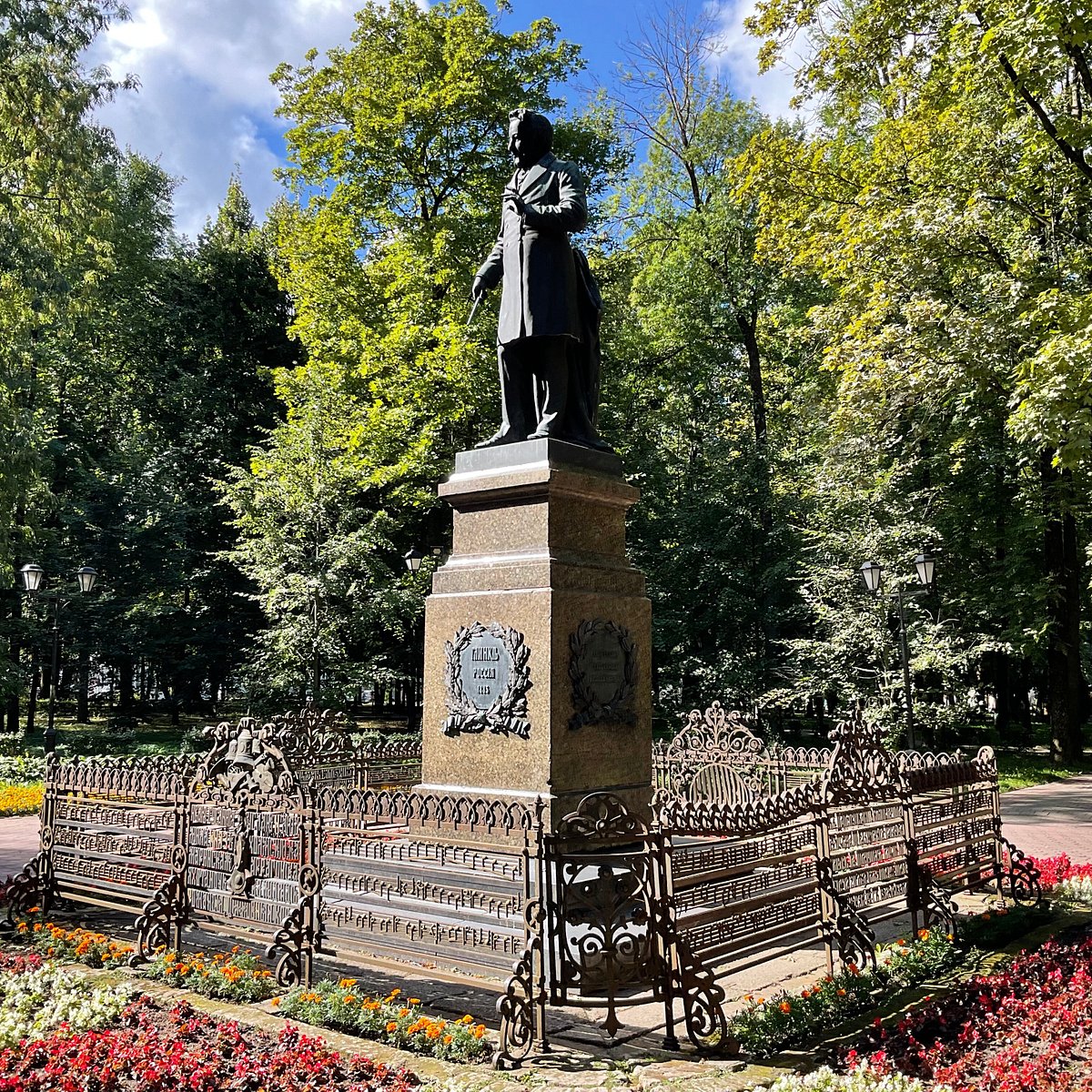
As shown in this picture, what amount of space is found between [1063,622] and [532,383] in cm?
1772

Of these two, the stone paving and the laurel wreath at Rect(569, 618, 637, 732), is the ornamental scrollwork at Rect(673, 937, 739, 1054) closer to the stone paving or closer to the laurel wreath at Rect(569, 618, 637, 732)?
the stone paving

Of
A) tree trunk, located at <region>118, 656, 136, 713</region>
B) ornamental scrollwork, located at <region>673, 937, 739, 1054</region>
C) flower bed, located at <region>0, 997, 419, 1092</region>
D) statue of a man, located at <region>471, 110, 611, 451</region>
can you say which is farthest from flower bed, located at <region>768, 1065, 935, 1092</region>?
tree trunk, located at <region>118, 656, 136, 713</region>

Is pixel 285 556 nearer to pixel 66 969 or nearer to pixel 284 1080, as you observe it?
pixel 66 969

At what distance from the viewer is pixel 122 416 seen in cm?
3316

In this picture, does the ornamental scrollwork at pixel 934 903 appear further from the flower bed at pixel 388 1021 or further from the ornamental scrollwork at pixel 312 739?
the ornamental scrollwork at pixel 312 739

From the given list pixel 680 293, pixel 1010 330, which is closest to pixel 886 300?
pixel 1010 330

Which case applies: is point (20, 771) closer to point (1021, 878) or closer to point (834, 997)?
point (1021, 878)

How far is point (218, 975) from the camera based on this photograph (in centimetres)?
602

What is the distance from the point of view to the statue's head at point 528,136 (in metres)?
8.05

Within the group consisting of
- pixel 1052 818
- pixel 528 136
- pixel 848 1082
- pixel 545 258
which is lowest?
pixel 1052 818

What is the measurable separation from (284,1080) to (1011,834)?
1109 cm

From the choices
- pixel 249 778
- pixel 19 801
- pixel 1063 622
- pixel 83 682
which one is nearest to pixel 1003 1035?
pixel 249 778

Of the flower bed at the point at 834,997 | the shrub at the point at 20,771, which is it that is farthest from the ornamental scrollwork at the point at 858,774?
the shrub at the point at 20,771

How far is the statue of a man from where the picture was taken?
779 cm
